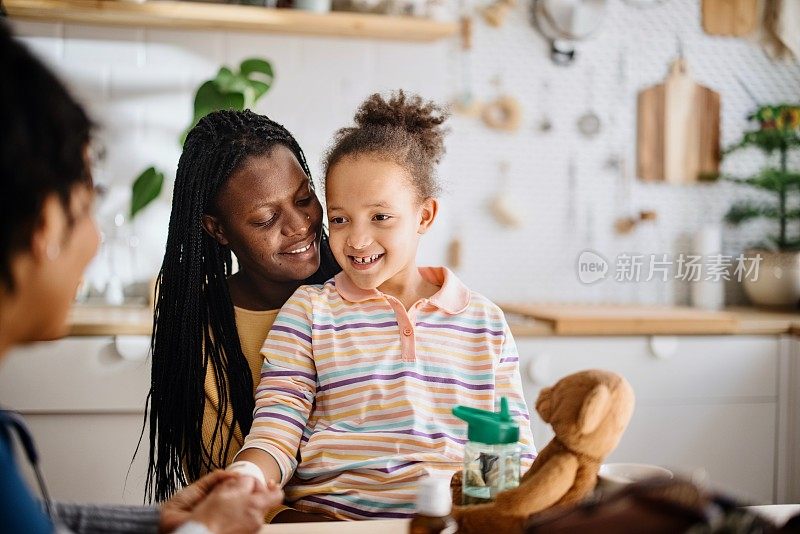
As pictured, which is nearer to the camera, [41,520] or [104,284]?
[41,520]

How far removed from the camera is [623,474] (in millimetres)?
902

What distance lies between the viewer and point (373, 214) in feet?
4.16

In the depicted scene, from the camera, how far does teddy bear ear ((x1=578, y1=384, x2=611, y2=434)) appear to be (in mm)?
841

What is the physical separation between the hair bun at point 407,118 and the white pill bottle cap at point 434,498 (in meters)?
0.71

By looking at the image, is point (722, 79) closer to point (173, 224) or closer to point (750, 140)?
point (750, 140)

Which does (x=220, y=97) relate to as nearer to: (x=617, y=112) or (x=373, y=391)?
(x=373, y=391)

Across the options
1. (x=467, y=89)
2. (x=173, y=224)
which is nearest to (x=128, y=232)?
(x=467, y=89)

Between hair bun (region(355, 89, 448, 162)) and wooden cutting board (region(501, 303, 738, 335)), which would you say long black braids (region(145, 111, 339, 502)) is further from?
wooden cutting board (region(501, 303, 738, 335))

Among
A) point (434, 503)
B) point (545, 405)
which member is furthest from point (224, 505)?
point (545, 405)

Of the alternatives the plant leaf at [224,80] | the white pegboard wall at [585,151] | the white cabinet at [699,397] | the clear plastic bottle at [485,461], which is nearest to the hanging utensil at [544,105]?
the white pegboard wall at [585,151]

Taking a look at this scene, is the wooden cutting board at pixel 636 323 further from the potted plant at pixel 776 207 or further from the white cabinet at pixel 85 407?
the white cabinet at pixel 85 407

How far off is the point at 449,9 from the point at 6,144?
2.36 meters

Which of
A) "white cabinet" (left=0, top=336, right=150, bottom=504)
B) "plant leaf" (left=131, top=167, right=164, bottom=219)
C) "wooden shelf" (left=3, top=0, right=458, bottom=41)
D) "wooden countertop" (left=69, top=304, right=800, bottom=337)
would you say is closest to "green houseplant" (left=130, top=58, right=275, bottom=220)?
"plant leaf" (left=131, top=167, right=164, bottom=219)

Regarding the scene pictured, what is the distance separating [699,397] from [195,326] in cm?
159
